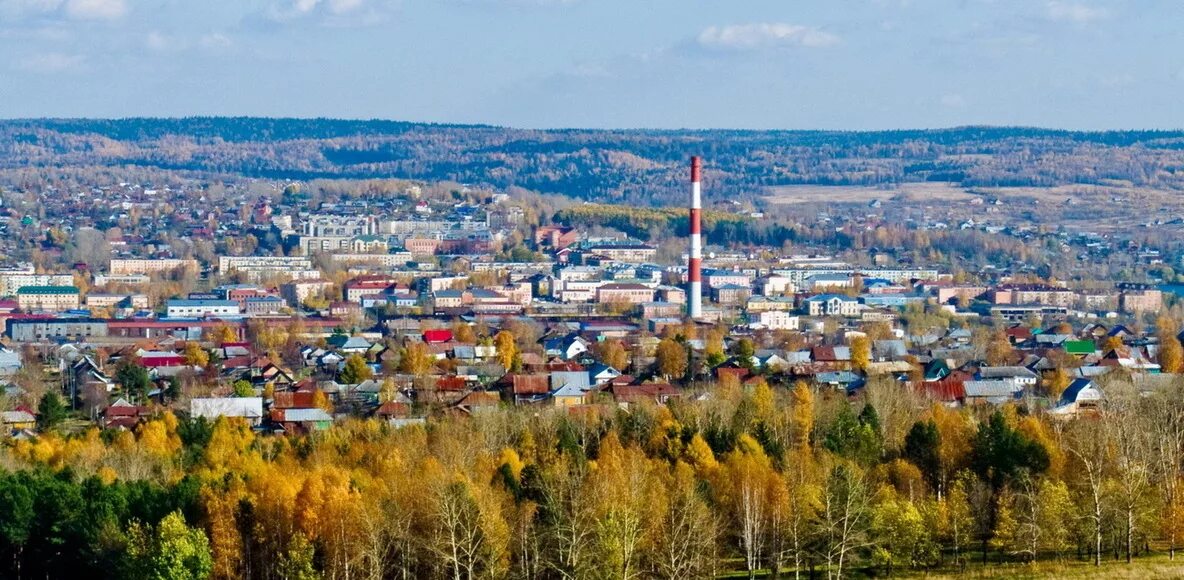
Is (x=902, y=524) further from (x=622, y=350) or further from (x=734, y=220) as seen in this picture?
(x=734, y=220)

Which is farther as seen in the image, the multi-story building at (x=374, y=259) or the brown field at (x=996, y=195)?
the brown field at (x=996, y=195)

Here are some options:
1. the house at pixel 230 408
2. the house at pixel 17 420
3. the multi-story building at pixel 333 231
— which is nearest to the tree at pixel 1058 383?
the house at pixel 230 408

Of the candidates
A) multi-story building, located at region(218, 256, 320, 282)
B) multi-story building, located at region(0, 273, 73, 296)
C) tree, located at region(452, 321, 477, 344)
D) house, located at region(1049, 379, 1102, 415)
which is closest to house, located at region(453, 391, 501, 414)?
house, located at region(1049, 379, 1102, 415)

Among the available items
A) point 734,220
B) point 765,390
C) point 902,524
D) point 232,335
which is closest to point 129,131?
point 734,220

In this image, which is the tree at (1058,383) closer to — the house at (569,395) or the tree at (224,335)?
the house at (569,395)

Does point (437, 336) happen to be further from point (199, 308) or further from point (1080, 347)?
point (1080, 347)

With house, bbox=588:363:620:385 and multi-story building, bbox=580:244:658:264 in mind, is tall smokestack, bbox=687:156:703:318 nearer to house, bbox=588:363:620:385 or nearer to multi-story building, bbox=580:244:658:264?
house, bbox=588:363:620:385
